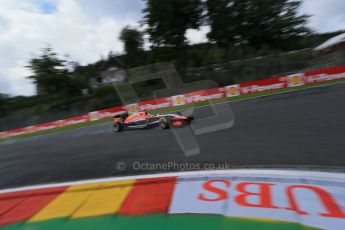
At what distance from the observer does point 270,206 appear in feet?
11.5

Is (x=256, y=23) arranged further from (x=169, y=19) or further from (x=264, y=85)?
(x=264, y=85)

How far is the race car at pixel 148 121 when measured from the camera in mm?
8758

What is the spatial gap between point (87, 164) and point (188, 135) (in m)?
2.77

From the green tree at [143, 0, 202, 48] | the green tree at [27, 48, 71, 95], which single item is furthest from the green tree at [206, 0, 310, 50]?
the green tree at [27, 48, 71, 95]

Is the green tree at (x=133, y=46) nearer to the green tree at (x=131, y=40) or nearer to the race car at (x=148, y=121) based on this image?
the green tree at (x=131, y=40)

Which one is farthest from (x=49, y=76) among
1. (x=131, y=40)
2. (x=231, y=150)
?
(x=231, y=150)

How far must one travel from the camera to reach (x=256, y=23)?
36.3 meters

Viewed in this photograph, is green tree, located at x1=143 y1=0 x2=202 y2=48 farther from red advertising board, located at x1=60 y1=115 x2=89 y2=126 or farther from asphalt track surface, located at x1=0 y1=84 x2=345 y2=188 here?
asphalt track surface, located at x1=0 y1=84 x2=345 y2=188

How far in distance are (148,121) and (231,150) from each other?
434 cm

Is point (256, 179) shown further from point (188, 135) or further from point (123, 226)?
point (188, 135)

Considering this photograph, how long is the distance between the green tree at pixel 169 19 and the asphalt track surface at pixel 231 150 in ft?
88.4

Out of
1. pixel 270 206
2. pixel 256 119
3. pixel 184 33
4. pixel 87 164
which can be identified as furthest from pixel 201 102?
pixel 184 33

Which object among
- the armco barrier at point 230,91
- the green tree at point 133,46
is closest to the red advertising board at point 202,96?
the armco barrier at point 230,91

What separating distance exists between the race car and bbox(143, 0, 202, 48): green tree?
25.3 m
